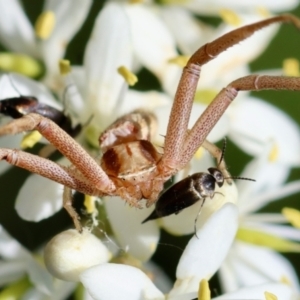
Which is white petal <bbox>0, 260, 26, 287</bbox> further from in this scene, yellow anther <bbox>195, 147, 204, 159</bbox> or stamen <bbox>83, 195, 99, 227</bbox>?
yellow anther <bbox>195, 147, 204, 159</bbox>

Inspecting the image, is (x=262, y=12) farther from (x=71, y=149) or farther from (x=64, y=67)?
(x=71, y=149)

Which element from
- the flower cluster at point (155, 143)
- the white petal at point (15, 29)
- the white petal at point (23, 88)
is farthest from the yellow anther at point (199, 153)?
the white petal at point (15, 29)

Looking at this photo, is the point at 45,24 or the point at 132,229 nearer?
the point at 132,229

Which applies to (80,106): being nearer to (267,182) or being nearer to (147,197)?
(147,197)

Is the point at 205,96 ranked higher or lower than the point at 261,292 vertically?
higher

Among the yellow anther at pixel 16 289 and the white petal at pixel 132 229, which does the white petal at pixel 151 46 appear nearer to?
the white petal at pixel 132 229

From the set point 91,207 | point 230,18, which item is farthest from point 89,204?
point 230,18
